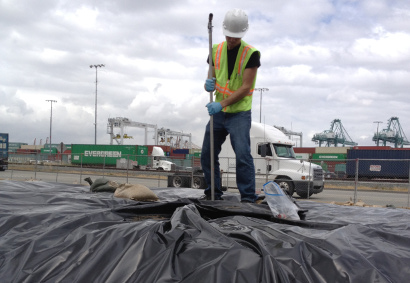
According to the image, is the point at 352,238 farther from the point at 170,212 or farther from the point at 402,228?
the point at 170,212

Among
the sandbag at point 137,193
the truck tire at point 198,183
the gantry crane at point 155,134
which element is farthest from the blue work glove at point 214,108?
the gantry crane at point 155,134

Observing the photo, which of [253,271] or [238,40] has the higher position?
[238,40]

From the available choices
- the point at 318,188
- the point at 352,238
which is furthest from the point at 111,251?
the point at 318,188

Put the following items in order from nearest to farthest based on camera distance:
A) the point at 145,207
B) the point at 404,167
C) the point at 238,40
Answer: the point at 145,207, the point at 238,40, the point at 404,167

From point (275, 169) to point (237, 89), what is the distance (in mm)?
9787

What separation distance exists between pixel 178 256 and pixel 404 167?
1810 centimetres

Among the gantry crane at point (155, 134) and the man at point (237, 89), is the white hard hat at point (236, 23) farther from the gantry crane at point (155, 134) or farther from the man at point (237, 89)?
the gantry crane at point (155, 134)

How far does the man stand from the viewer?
113 inches

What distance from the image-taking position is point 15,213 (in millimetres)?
1989

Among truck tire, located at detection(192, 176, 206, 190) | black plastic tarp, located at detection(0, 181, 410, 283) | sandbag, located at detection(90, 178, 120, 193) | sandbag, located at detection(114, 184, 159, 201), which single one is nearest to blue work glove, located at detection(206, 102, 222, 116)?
sandbag, located at detection(114, 184, 159, 201)

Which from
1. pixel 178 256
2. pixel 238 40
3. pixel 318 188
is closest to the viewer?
pixel 178 256

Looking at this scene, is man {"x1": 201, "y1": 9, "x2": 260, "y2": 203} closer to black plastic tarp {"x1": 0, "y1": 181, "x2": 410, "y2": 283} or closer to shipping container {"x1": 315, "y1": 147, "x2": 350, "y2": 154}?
black plastic tarp {"x1": 0, "y1": 181, "x2": 410, "y2": 283}

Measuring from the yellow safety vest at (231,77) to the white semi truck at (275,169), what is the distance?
848cm

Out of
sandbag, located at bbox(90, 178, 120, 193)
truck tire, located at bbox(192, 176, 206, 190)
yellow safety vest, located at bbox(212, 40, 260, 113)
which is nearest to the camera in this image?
yellow safety vest, located at bbox(212, 40, 260, 113)
